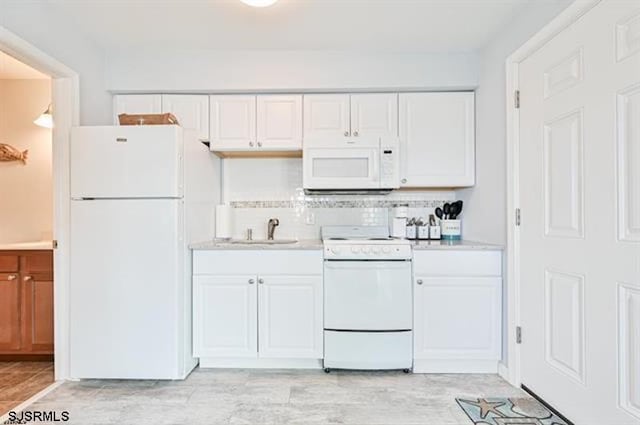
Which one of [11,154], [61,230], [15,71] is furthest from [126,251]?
[15,71]

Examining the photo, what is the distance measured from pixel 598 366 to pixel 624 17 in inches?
57.4

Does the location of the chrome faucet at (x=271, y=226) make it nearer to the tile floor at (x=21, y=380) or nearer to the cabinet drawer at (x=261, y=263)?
the cabinet drawer at (x=261, y=263)

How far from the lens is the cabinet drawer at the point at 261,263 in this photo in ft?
8.48

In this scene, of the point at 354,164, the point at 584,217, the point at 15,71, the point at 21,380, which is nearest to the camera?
the point at 584,217

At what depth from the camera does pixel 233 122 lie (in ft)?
A: 9.67

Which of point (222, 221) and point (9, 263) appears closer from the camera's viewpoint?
point (9, 263)

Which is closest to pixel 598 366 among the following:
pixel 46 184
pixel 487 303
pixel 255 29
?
pixel 487 303

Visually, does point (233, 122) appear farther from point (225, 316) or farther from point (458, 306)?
point (458, 306)

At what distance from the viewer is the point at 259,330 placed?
2.57 m

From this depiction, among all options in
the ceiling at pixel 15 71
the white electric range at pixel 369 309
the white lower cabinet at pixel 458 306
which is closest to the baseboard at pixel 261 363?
the white electric range at pixel 369 309

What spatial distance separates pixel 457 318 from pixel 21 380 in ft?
9.41

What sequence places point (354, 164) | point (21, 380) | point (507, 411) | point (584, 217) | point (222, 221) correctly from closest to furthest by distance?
point (584, 217) < point (507, 411) < point (21, 380) < point (354, 164) < point (222, 221)

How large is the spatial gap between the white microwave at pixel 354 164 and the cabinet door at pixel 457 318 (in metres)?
0.81

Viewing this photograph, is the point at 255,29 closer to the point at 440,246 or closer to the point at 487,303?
the point at 440,246
